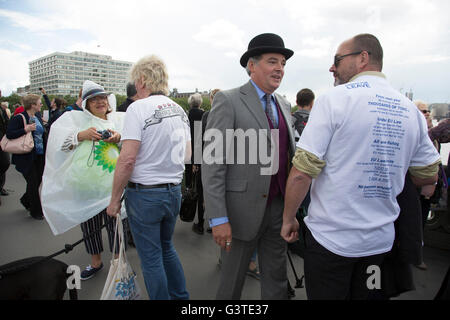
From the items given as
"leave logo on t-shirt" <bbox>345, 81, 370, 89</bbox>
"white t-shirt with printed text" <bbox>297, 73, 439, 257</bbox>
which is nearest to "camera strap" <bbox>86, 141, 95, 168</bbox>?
"white t-shirt with printed text" <bbox>297, 73, 439, 257</bbox>

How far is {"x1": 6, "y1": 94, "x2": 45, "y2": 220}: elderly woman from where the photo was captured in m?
3.97

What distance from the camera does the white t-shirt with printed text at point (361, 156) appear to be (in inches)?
47.3

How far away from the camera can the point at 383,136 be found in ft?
3.95

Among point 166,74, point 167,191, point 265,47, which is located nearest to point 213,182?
point 167,191

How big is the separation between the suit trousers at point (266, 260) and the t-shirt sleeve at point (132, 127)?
38.6 inches

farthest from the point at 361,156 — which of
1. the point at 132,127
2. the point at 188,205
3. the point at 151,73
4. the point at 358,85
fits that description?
the point at 188,205

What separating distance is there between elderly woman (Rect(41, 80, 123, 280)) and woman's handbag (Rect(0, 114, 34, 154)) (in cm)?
218

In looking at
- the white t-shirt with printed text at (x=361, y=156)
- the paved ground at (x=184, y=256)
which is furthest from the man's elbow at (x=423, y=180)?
the paved ground at (x=184, y=256)

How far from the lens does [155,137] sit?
5.97 feet

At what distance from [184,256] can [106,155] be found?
1.59 metres

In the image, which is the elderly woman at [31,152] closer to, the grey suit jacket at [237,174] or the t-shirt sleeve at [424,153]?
the grey suit jacket at [237,174]

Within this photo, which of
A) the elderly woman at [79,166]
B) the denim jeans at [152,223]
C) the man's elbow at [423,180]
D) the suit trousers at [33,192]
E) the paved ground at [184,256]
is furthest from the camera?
the suit trousers at [33,192]

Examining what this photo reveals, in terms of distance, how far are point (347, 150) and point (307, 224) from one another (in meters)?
0.50

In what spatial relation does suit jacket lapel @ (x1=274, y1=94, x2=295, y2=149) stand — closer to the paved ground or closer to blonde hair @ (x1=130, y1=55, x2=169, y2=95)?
blonde hair @ (x1=130, y1=55, x2=169, y2=95)
